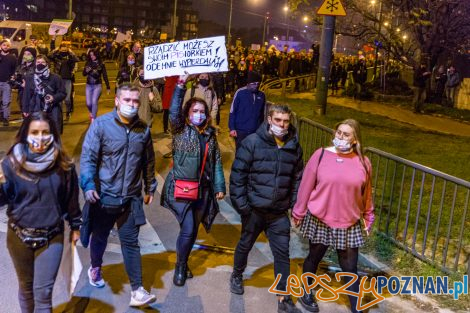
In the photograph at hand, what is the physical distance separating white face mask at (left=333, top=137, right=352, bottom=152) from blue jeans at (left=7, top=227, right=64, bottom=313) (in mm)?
2278

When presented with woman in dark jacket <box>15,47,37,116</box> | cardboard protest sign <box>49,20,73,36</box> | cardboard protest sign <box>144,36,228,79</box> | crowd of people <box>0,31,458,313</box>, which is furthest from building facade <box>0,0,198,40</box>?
crowd of people <box>0,31,458,313</box>

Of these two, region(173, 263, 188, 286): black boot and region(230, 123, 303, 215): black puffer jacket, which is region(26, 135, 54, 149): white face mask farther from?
region(173, 263, 188, 286): black boot

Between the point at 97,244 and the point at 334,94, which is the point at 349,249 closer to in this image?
the point at 97,244

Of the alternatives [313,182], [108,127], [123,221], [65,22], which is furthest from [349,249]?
[65,22]

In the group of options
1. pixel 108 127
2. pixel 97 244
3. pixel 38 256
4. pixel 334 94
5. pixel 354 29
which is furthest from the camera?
pixel 334 94

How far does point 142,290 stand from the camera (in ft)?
16.4

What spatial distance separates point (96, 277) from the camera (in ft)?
17.4

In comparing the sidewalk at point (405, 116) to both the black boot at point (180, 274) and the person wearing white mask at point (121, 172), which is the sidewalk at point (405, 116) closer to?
the black boot at point (180, 274)

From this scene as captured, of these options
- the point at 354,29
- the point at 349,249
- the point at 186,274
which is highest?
the point at 354,29

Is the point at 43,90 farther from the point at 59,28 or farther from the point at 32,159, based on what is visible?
the point at 59,28

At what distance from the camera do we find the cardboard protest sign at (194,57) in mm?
7211

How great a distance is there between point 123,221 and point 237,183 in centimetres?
99

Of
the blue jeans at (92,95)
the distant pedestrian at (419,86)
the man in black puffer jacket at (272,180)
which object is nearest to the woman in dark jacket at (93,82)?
the blue jeans at (92,95)

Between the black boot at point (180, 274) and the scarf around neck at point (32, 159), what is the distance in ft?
6.10
